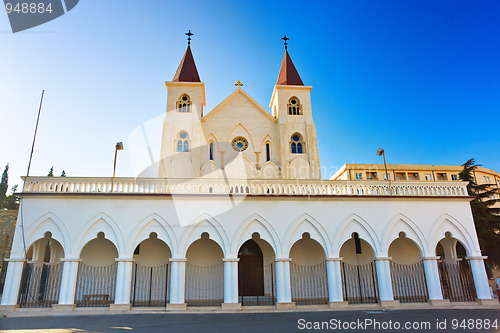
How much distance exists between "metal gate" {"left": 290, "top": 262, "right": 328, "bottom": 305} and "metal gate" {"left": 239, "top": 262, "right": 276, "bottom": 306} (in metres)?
0.90

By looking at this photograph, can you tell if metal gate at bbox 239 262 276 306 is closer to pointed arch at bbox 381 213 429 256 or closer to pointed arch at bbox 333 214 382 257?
pointed arch at bbox 333 214 382 257

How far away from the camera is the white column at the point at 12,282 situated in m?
12.5

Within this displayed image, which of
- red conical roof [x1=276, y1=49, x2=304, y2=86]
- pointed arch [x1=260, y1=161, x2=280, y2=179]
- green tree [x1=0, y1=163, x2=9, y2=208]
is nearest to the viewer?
pointed arch [x1=260, y1=161, x2=280, y2=179]

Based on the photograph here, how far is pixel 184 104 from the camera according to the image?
24797mm

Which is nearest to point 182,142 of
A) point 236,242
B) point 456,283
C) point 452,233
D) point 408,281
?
point 236,242

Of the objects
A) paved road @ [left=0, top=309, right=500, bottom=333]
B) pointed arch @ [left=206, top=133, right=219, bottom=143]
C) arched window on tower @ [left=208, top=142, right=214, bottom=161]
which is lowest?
paved road @ [left=0, top=309, right=500, bottom=333]

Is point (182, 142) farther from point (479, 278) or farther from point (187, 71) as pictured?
point (479, 278)

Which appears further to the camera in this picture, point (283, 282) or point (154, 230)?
point (154, 230)

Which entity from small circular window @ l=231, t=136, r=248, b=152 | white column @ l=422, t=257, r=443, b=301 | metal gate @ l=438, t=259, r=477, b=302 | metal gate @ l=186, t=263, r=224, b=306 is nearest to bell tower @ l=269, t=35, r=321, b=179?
small circular window @ l=231, t=136, r=248, b=152

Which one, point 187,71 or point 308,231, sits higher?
point 187,71

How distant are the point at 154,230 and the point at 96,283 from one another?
390 cm

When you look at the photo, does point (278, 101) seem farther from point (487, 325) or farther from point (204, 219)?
point (487, 325)

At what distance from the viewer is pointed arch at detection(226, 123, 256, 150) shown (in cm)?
2400

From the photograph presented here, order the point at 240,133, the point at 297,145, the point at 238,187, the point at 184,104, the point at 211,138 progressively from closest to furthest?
the point at 238,187
the point at 211,138
the point at 240,133
the point at 297,145
the point at 184,104
